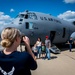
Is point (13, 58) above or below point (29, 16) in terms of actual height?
below

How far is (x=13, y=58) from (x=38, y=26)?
45.0ft

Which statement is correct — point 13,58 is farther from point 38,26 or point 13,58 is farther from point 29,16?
point 29,16

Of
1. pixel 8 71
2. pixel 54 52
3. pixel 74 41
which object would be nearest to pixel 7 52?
pixel 8 71

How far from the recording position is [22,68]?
7.45 ft

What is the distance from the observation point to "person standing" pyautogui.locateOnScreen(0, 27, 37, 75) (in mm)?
2246

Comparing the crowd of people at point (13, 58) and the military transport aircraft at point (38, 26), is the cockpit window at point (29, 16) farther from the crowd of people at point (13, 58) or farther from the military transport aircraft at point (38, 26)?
the crowd of people at point (13, 58)

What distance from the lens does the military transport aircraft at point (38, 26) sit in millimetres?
15414

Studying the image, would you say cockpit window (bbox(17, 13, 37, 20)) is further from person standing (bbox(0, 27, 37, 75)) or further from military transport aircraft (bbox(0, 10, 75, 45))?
person standing (bbox(0, 27, 37, 75))

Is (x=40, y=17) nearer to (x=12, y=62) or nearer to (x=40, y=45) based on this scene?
(x=40, y=45)

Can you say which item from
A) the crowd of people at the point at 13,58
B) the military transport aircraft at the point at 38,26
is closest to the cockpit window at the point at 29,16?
the military transport aircraft at the point at 38,26

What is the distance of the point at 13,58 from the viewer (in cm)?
227

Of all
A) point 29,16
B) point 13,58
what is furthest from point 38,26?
point 13,58

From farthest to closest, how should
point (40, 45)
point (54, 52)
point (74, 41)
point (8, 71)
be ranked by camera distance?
1. point (74, 41)
2. point (54, 52)
3. point (40, 45)
4. point (8, 71)

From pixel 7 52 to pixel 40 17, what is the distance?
14.3 metres
